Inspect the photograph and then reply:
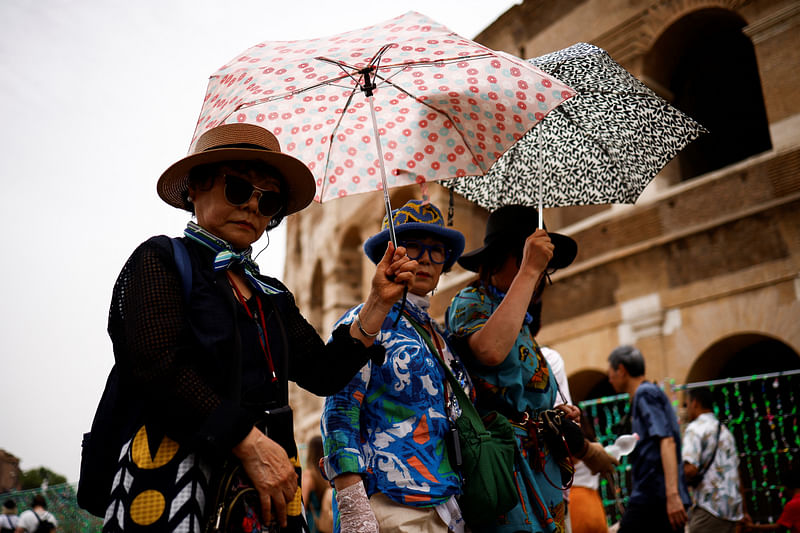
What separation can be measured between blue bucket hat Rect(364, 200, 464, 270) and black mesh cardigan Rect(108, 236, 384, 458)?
993 millimetres

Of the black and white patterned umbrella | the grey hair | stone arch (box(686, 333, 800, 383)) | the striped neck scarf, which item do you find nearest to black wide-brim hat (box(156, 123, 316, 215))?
the striped neck scarf

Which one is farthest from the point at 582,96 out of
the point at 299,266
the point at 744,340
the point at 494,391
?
the point at 299,266

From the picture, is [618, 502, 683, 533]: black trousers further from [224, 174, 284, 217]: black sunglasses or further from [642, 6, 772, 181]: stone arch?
[642, 6, 772, 181]: stone arch

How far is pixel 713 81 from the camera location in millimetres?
11406

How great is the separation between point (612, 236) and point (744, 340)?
2219 millimetres

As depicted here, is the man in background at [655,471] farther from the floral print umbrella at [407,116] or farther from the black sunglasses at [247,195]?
the black sunglasses at [247,195]

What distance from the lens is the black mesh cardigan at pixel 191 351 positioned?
174cm

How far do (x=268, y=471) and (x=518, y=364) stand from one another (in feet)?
5.07

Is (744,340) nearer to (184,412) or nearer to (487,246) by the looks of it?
(487,246)

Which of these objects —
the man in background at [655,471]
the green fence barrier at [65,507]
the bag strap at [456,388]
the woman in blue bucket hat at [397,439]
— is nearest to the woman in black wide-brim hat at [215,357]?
the woman in blue bucket hat at [397,439]

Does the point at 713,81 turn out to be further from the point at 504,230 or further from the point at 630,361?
the point at 504,230

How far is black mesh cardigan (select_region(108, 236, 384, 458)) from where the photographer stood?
1.74 metres

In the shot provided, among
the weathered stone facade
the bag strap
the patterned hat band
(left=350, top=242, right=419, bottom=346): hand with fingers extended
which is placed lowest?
the bag strap

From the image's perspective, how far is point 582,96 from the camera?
3.80 metres
